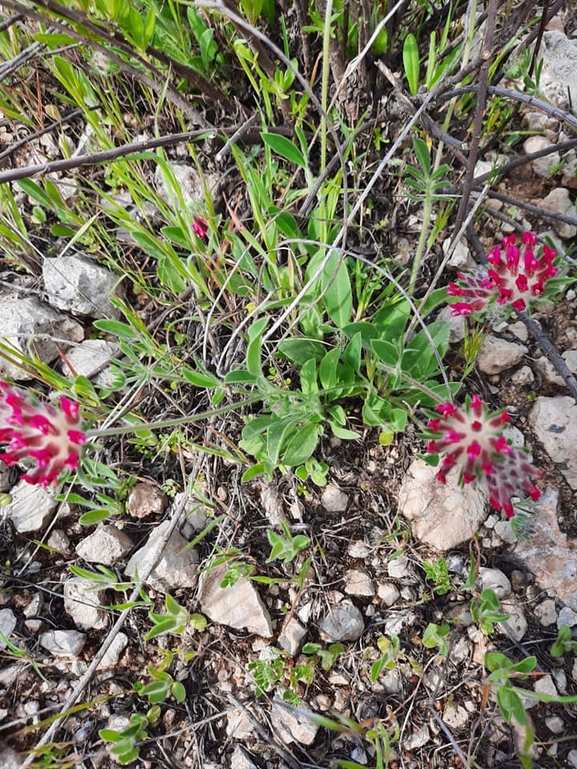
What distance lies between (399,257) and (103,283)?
131 centimetres

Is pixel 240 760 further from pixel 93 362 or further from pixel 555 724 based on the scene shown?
pixel 93 362

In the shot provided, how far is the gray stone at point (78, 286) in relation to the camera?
2314 mm

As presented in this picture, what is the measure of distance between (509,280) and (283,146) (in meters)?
0.96

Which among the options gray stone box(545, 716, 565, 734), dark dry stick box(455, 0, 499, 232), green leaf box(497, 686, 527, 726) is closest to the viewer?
dark dry stick box(455, 0, 499, 232)

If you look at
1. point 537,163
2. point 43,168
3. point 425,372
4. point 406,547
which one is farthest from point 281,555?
point 537,163

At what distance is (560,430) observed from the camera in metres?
2.09

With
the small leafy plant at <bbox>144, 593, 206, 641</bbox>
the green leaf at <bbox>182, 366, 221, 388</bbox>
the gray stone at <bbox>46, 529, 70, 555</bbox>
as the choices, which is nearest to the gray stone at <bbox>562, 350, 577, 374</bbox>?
the green leaf at <bbox>182, 366, 221, 388</bbox>

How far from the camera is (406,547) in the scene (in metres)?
2.04

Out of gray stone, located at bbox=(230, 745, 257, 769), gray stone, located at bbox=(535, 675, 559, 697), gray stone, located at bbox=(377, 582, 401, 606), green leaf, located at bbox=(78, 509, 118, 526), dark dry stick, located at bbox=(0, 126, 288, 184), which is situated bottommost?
gray stone, located at bbox=(535, 675, 559, 697)

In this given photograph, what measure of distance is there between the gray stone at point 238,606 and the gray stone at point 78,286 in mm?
1226

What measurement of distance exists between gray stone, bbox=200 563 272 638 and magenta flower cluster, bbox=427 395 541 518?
3.16 feet

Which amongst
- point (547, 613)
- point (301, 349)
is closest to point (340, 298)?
point (301, 349)

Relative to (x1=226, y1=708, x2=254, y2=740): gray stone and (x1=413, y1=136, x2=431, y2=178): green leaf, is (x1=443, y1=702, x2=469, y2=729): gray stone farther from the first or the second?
(x1=413, y1=136, x2=431, y2=178): green leaf

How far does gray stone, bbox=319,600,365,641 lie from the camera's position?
6.40 ft
